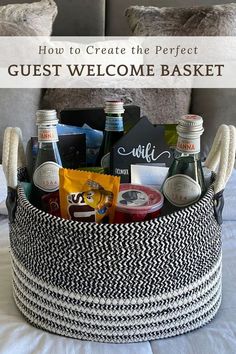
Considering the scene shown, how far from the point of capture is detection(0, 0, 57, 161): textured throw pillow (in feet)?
4.96

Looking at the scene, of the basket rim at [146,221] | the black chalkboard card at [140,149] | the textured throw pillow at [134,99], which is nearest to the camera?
the basket rim at [146,221]

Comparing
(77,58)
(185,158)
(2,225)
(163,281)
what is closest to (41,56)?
(77,58)

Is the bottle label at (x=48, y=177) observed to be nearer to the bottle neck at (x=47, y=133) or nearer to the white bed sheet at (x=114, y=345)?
the bottle neck at (x=47, y=133)

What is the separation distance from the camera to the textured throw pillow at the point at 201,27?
151 cm

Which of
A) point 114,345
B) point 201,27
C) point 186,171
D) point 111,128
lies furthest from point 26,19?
point 114,345

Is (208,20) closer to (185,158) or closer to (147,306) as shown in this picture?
(185,158)

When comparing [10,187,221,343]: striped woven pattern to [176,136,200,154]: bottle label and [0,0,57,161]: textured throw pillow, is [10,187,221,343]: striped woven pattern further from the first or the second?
[0,0,57,161]: textured throw pillow

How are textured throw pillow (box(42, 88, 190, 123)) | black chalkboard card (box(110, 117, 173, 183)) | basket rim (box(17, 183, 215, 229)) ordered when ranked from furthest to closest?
textured throw pillow (box(42, 88, 190, 123))
black chalkboard card (box(110, 117, 173, 183))
basket rim (box(17, 183, 215, 229))

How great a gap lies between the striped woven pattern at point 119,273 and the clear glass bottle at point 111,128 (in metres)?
0.15

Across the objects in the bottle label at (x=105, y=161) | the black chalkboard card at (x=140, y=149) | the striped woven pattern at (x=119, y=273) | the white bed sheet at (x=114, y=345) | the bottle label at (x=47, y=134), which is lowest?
the white bed sheet at (x=114, y=345)

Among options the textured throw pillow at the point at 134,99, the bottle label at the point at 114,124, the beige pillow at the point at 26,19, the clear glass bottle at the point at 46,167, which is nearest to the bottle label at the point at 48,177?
the clear glass bottle at the point at 46,167

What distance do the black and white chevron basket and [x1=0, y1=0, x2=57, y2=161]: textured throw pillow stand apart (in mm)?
1075

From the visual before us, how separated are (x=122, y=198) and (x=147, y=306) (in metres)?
0.12

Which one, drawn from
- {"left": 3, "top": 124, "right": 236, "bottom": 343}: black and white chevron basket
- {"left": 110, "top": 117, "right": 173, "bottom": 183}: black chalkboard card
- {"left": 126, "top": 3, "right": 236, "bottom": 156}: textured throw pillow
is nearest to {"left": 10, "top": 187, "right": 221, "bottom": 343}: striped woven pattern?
{"left": 3, "top": 124, "right": 236, "bottom": 343}: black and white chevron basket
